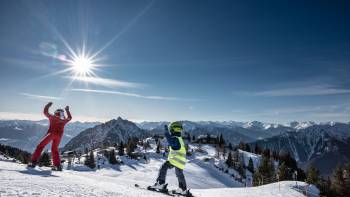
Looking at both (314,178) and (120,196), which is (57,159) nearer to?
(120,196)

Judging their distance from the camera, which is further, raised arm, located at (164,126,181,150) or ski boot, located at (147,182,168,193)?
ski boot, located at (147,182,168,193)

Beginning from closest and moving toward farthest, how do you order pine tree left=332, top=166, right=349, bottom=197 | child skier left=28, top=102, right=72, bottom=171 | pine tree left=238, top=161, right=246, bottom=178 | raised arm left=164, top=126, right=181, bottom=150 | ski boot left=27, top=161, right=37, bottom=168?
raised arm left=164, top=126, right=181, bottom=150 → ski boot left=27, top=161, right=37, bottom=168 → child skier left=28, top=102, right=72, bottom=171 → pine tree left=332, top=166, right=349, bottom=197 → pine tree left=238, top=161, right=246, bottom=178

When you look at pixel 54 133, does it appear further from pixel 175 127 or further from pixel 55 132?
pixel 175 127

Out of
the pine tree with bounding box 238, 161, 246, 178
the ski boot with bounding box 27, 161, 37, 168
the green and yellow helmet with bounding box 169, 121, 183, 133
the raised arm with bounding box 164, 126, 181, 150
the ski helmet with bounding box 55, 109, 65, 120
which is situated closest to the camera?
the raised arm with bounding box 164, 126, 181, 150

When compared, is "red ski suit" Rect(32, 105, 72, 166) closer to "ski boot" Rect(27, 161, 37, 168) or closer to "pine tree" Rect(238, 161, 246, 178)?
"ski boot" Rect(27, 161, 37, 168)

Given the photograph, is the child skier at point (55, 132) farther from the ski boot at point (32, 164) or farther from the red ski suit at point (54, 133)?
the ski boot at point (32, 164)

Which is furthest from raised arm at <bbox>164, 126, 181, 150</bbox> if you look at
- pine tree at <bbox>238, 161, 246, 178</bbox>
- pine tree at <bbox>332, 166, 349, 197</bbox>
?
pine tree at <bbox>238, 161, 246, 178</bbox>

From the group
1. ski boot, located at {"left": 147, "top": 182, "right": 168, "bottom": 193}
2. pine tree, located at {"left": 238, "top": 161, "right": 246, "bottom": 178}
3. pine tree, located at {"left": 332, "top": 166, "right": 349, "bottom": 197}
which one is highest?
ski boot, located at {"left": 147, "top": 182, "right": 168, "bottom": 193}

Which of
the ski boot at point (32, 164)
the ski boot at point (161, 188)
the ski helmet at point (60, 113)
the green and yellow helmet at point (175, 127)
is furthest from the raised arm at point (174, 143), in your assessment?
the ski boot at point (32, 164)

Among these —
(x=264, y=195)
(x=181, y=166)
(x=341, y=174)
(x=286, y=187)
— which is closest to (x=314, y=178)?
(x=341, y=174)

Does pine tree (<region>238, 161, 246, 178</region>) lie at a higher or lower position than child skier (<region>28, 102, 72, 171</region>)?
lower

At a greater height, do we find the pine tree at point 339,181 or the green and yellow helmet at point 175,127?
the green and yellow helmet at point 175,127

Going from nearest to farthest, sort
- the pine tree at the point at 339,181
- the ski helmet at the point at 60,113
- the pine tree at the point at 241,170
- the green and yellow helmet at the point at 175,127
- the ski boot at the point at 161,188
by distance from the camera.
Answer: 1. the green and yellow helmet at the point at 175,127
2. the ski boot at the point at 161,188
3. the ski helmet at the point at 60,113
4. the pine tree at the point at 339,181
5. the pine tree at the point at 241,170

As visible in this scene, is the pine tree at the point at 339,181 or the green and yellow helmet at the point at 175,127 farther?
the pine tree at the point at 339,181
